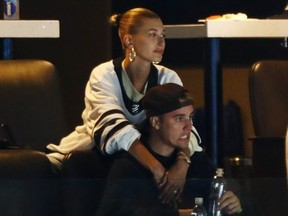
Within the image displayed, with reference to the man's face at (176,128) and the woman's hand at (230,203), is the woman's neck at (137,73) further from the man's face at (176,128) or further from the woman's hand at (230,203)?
the woman's hand at (230,203)

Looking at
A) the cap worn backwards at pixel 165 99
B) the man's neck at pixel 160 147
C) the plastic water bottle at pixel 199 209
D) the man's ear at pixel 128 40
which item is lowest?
the plastic water bottle at pixel 199 209

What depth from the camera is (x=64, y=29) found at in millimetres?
5582

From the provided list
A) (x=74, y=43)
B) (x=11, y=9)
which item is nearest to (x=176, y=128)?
(x=11, y=9)

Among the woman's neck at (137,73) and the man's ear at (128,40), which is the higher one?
the man's ear at (128,40)

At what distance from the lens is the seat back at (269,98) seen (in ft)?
14.4

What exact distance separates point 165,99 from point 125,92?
255 mm

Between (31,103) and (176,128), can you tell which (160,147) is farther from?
(31,103)

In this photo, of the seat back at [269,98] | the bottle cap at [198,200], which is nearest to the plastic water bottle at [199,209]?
the bottle cap at [198,200]

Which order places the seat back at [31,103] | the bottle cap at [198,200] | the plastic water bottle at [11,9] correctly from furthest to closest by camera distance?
the plastic water bottle at [11,9] → the seat back at [31,103] → the bottle cap at [198,200]

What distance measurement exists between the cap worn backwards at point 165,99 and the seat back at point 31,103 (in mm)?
539

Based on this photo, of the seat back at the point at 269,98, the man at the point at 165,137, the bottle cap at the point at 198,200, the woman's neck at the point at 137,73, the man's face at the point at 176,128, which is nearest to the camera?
the bottle cap at the point at 198,200

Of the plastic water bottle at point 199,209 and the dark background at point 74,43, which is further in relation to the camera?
→ the dark background at point 74,43

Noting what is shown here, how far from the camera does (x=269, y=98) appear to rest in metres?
4.43

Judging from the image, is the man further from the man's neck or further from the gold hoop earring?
the gold hoop earring
